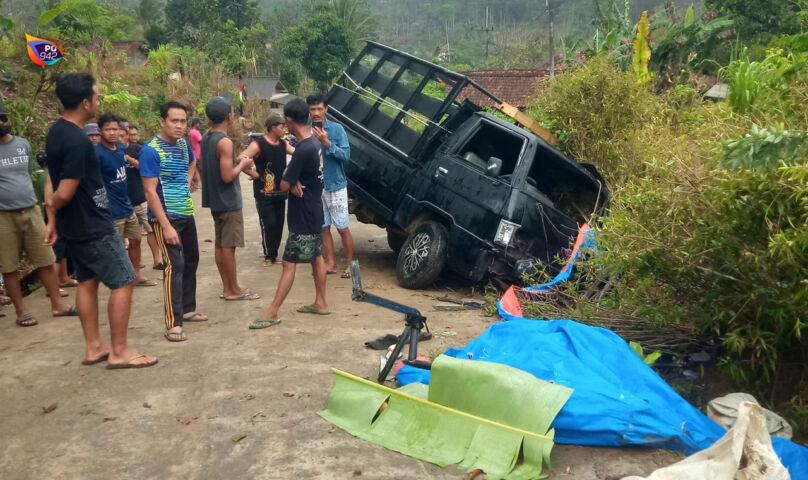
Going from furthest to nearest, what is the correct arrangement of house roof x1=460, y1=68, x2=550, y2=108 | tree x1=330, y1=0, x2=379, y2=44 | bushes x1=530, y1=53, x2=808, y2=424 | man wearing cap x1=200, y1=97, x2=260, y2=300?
1. tree x1=330, y1=0, x2=379, y2=44
2. house roof x1=460, y1=68, x2=550, y2=108
3. man wearing cap x1=200, y1=97, x2=260, y2=300
4. bushes x1=530, y1=53, x2=808, y2=424

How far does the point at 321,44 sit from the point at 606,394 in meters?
46.5

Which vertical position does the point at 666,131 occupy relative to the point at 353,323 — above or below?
above

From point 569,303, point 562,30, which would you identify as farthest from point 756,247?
point 562,30

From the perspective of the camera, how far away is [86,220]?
4711 mm

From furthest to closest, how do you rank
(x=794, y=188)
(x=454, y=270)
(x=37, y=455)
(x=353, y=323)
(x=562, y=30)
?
(x=562, y=30)
(x=454, y=270)
(x=353, y=323)
(x=37, y=455)
(x=794, y=188)

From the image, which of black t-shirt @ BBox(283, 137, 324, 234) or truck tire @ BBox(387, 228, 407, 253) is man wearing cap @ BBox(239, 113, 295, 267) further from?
truck tire @ BBox(387, 228, 407, 253)

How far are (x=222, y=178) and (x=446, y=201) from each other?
8.29 ft

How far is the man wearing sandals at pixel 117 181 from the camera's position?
6.52 m

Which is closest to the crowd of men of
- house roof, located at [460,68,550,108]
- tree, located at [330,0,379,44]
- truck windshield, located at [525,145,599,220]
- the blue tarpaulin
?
the blue tarpaulin

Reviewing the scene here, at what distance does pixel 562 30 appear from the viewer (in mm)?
79438

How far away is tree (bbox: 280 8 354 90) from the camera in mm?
47250

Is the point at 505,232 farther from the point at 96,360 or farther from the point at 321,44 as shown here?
the point at 321,44

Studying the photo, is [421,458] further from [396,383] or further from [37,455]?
[37,455]

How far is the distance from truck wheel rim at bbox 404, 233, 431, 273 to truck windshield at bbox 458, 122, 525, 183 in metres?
1.11
